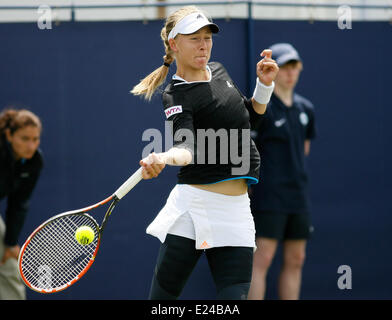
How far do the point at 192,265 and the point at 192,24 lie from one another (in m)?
1.05

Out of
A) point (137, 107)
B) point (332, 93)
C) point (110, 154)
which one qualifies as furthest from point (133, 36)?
point (332, 93)

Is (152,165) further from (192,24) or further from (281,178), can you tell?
(281,178)

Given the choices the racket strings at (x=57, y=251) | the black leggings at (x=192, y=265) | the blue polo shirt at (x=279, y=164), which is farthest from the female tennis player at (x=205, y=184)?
the blue polo shirt at (x=279, y=164)

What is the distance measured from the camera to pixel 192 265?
3.21m

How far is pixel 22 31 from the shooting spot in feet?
15.8

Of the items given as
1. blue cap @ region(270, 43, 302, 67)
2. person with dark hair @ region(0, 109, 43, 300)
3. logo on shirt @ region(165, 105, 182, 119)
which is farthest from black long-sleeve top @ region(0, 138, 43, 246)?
logo on shirt @ region(165, 105, 182, 119)

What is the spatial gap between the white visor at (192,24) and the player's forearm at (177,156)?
1.83ft

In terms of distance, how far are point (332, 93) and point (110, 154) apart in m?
1.62

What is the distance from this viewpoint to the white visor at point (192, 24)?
3113mm

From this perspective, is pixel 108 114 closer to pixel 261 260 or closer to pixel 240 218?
pixel 261 260

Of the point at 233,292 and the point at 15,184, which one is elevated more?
the point at 15,184

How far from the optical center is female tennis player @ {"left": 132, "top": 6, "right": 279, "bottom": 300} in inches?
123

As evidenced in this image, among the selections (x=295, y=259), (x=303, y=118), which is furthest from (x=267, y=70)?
(x=295, y=259)

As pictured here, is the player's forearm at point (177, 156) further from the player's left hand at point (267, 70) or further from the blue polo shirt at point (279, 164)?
the blue polo shirt at point (279, 164)
